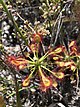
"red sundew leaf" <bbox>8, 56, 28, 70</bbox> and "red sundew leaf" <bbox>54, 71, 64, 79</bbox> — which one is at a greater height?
"red sundew leaf" <bbox>8, 56, 28, 70</bbox>

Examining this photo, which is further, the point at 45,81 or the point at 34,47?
the point at 34,47

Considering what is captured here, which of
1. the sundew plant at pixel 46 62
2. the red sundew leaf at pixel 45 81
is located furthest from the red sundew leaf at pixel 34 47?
the red sundew leaf at pixel 45 81

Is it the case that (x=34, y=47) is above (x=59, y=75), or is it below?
above

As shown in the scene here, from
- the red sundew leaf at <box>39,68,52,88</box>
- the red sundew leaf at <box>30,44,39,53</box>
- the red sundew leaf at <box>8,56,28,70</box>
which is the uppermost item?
the red sundew leaf at <box>30,44,39,53</box>

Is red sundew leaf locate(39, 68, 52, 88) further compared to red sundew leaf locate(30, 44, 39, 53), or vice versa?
red sundew leaf locate(30, 44, 39, 53)

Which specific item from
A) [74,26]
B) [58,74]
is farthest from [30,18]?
[58,74]

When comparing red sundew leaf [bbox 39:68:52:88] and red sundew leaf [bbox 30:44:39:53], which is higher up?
red sundew leaf [bbox 30:44:39:53]

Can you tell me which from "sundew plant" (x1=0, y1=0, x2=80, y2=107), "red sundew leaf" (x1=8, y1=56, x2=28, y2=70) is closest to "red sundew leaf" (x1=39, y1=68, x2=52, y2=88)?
"sundew plant" (x1=0, y1=0, x2=80, y2=107)

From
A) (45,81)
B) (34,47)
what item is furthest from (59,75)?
(34,47)

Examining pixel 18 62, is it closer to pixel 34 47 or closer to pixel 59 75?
pixel 34 47

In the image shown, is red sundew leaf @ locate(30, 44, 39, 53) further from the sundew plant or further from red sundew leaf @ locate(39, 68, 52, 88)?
red sundew leaf @ locate(39, 68, 52, 88)

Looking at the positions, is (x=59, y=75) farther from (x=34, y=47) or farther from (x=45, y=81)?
(x=34, y=47)
